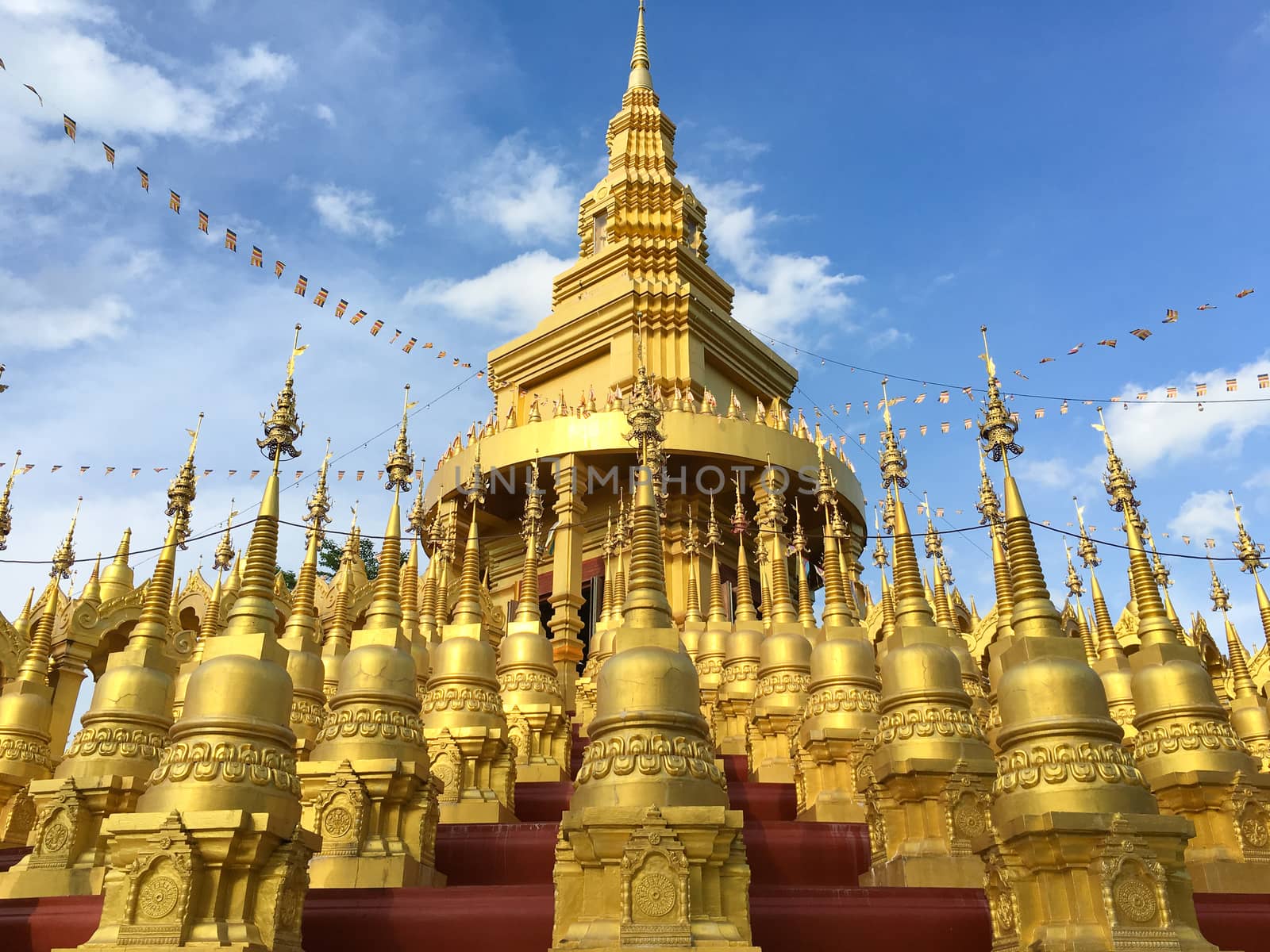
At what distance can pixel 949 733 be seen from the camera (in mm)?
9883

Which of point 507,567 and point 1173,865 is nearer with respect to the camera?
point 1173,865

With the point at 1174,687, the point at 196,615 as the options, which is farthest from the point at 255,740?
the point at 196,615

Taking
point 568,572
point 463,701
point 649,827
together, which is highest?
point 568,572

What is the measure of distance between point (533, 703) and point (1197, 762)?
8.30 meters

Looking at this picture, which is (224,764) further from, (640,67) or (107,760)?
(640,67)

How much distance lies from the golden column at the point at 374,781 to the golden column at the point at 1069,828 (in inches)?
202

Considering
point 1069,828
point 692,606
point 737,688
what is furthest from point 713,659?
point 1069,828

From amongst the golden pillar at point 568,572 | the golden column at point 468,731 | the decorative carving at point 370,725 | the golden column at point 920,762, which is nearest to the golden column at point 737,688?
the golden pillar at point 568,572

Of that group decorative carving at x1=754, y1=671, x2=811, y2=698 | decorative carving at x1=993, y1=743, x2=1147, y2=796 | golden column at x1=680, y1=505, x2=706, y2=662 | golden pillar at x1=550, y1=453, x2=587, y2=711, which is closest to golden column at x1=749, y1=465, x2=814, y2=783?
decorative carving at x1=754, y1=671, x2=811, y2=698

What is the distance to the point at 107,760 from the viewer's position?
33.2 ft

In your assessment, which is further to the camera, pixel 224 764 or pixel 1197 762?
pixel 1197 762

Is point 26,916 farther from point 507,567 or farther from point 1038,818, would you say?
point 507,567

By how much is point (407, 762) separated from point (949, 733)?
525 cm

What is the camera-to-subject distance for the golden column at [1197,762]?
994 centimetres
